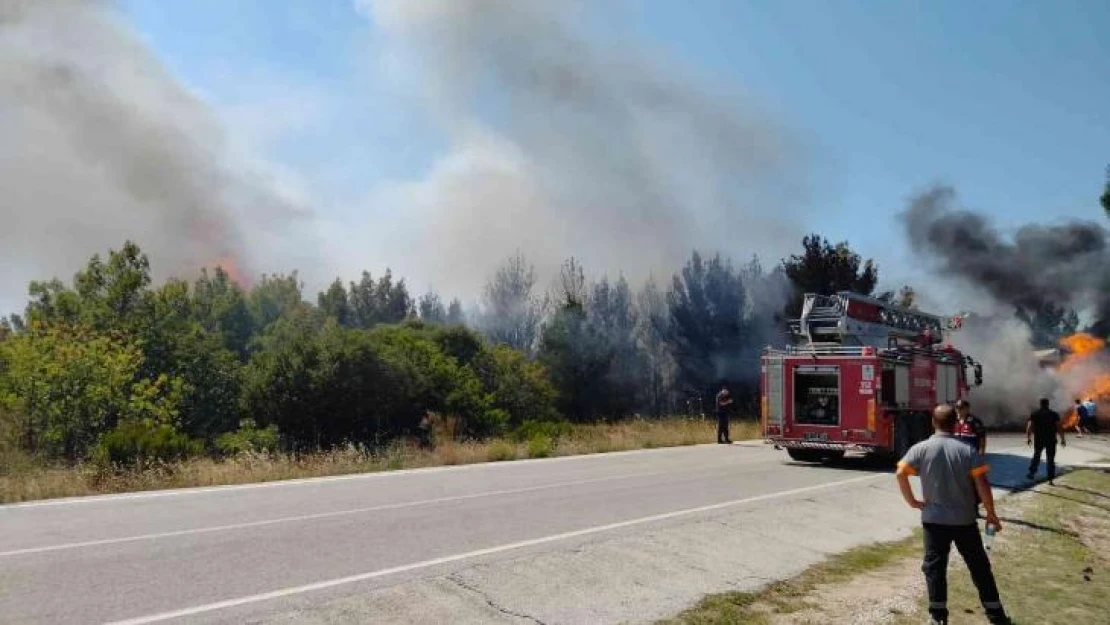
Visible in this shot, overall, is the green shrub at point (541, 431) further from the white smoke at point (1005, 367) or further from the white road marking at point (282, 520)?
the white smoke at point (1005, 367)

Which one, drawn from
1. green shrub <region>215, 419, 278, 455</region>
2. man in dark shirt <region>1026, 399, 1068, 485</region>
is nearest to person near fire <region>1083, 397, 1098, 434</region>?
man in dark shirt <region>1026, 399, 1068, 485</region>

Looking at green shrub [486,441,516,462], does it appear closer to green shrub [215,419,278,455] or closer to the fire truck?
the fire truck

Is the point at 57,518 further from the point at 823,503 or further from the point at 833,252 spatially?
the point at 833,252

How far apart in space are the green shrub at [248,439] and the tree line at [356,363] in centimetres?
7

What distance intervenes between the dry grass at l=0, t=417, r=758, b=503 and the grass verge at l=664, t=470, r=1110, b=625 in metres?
8.71

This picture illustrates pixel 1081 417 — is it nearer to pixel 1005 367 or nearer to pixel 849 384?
pixel 1005 367

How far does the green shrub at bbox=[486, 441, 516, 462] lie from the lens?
17.5 meters

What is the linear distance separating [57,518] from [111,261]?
28.7 metres

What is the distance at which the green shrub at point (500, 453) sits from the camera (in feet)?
57.6

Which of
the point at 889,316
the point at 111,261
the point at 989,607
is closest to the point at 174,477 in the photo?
the point at 989,607

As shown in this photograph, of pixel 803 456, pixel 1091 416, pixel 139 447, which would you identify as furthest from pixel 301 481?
pixel 1091 416

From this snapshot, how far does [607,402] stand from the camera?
43.0 m

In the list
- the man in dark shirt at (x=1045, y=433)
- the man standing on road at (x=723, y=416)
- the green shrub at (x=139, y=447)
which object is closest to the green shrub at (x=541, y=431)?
the man standing on road at (x=723, y=416)

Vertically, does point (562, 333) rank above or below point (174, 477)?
above
